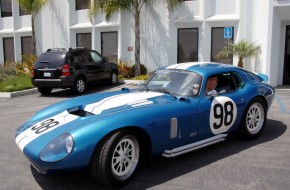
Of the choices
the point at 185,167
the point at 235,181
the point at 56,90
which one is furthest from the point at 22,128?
the point at 56,90

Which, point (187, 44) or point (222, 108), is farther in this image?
point (187, 44)

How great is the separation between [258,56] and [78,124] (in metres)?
11.7

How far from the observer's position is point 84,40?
19.3 meters

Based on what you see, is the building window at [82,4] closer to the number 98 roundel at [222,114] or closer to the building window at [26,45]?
the building window at [26,45]

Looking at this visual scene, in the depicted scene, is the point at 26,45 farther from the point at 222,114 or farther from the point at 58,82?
the point at 222,114

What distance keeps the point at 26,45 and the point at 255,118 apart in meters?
19.0

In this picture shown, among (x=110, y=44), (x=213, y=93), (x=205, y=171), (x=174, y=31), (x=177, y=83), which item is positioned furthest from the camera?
(x=110, y=44)

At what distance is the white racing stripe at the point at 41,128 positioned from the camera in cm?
404

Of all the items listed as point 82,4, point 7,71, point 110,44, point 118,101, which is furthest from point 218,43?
point 118,101

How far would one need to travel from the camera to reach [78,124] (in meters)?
3.93

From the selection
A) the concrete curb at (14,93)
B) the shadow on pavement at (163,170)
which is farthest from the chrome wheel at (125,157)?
the concrete curb at (14,93)

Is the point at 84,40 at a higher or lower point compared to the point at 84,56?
higher

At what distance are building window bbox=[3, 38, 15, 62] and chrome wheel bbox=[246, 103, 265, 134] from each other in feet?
66.0

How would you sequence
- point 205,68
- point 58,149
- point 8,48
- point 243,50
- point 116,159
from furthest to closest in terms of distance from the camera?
point 8,48 < point 243,50 < point 205,68 < point 116,159 < point 58,149
